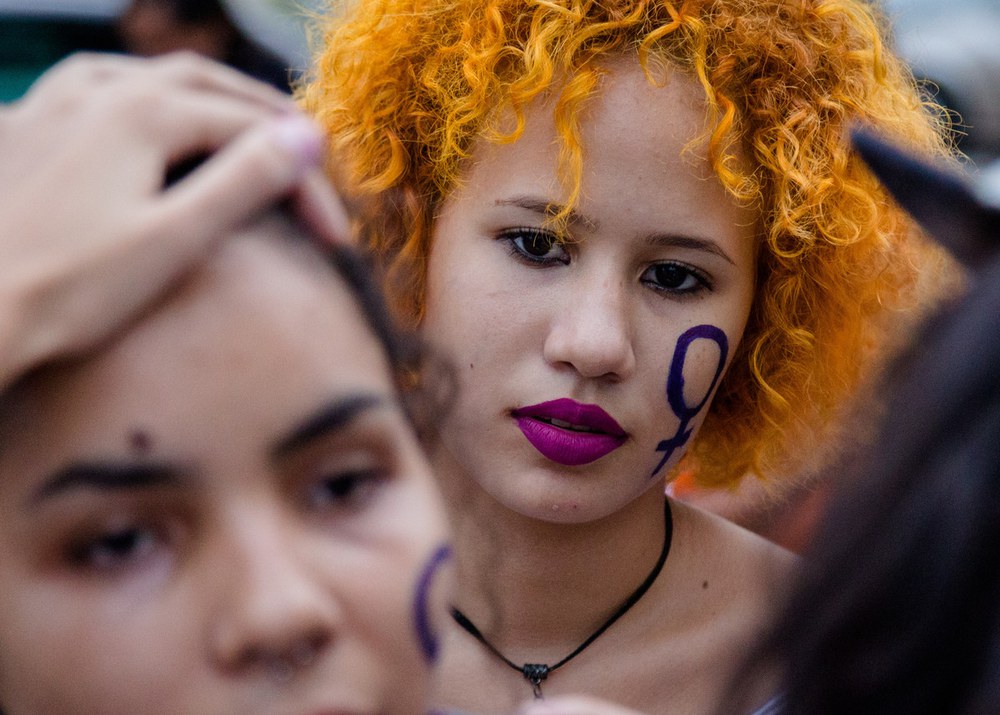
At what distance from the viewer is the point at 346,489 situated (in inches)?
39.4

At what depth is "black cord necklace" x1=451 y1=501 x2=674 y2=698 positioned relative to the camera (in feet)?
6.02

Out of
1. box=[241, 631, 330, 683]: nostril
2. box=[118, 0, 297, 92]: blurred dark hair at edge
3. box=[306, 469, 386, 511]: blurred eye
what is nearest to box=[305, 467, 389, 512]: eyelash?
box=[306, 469, 386, 511]: blurred eye

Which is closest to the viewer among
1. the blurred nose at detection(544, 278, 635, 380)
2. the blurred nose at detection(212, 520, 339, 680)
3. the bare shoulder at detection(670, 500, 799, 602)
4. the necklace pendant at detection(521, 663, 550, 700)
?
the blurred nose at detection(212, 520, 339, 680)

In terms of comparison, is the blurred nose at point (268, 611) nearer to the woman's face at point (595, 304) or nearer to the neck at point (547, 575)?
the woman's face at point (595, 304)

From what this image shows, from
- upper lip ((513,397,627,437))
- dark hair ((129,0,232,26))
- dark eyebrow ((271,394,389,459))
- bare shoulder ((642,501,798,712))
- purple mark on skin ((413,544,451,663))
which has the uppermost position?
dark eyebrow ((271,394,389,459))

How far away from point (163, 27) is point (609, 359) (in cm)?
255

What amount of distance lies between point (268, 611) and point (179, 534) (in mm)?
104

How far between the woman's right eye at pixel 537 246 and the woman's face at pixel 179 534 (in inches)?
30.5

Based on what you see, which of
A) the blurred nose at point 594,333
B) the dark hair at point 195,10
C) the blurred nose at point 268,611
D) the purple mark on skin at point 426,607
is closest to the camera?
the blurred nose at point 268,611

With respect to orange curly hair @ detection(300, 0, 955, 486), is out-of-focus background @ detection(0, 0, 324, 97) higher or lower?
lower

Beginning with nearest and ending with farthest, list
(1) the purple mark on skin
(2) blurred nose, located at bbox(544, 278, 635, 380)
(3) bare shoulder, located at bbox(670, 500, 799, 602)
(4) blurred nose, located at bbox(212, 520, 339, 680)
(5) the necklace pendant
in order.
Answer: (4) blurred nose, located at bbox(212, 520, 339, 680), (1) the purple mark on skin, (2) blurred nose, located at bbox(544, 278, 635, 380), (5) the necklace pendant, (3) bare shoulder, located at bbox(670, 500, 799, 602)

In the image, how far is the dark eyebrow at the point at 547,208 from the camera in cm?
163

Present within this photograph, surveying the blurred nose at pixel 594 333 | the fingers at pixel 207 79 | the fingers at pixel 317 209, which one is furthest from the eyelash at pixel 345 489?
the blurred nose at pixel 594 333

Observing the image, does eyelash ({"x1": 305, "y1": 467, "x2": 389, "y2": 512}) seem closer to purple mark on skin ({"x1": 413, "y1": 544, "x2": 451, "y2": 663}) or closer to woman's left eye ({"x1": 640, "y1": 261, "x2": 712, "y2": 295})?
purple mark on skin ({"x1": 413, "y1": 544, "x2": 451, "y2": 663})
